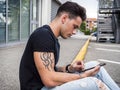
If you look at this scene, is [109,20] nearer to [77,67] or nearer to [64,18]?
[77,67]

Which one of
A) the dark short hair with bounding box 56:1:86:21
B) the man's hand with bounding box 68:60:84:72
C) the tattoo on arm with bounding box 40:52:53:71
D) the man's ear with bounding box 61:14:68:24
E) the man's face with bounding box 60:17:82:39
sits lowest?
the man's hand with bounding box 68:60:84:72

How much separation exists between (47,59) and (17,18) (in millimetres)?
12702

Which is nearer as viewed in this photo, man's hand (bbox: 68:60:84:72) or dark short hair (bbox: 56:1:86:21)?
dark short hair (bbox: 56:1:86:21)

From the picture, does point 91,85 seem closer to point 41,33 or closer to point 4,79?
point 41,33

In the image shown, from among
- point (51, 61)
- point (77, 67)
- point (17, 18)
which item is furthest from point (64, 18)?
point (17, 18)

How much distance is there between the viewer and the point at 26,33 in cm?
1712

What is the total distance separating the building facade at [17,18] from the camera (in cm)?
1353

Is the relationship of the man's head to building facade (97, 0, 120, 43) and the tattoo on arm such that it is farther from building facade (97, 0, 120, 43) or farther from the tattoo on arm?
building facade (97, 0, 120, 43)

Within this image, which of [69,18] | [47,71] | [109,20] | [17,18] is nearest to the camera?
[47,71]

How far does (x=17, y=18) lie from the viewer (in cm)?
1532

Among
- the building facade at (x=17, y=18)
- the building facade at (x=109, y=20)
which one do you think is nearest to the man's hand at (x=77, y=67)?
the building facade at (x=17, y=18)

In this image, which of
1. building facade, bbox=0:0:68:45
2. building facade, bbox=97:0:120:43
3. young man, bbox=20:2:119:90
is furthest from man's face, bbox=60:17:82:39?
building facade, bbox=97:0:120:43

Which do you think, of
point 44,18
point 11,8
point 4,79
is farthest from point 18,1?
point 4,79

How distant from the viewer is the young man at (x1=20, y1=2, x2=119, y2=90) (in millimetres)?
2848
